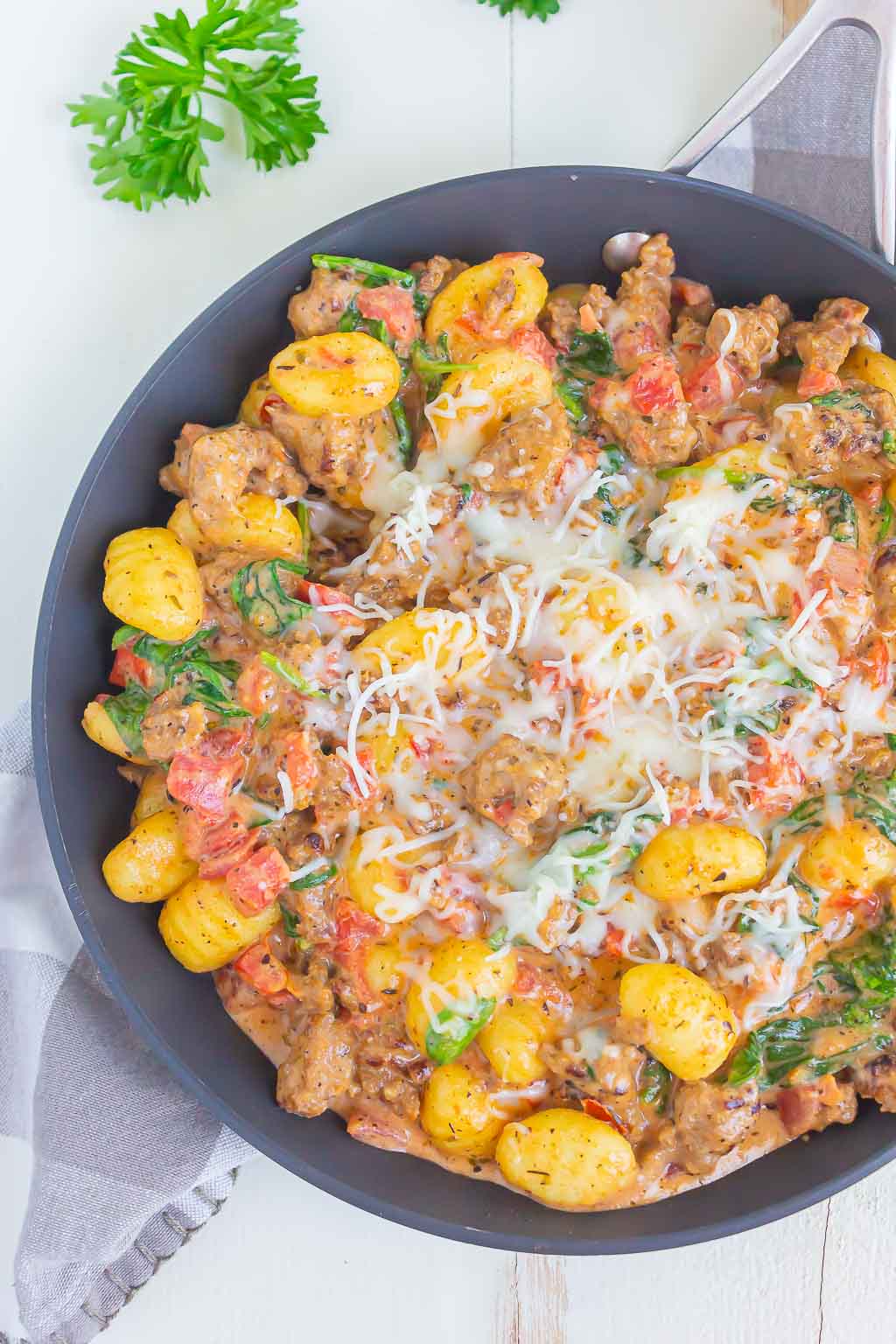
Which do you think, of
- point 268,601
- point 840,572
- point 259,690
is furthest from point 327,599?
point 840,572

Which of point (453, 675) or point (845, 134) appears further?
point (845, 134)

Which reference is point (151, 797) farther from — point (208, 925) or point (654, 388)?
point (654, 388)

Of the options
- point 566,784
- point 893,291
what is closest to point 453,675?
point 566,784

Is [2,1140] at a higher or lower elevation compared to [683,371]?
lower

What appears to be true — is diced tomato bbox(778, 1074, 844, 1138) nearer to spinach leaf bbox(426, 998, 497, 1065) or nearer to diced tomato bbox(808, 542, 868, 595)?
spinach leaf bbox(426, 998, 497, 1065)

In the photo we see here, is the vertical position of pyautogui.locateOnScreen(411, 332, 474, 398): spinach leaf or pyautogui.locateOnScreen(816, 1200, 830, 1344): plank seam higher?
pyautogui.locateOnScreen(411, 332, 474, 398): spinach leaf

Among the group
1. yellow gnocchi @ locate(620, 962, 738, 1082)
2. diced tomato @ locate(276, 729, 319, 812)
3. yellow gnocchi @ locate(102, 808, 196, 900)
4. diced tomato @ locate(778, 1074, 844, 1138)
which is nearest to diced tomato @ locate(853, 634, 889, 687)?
yellow gnocchi @ locate(620, 962, 738, 1082)

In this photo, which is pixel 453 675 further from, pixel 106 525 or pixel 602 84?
pixel 602 84

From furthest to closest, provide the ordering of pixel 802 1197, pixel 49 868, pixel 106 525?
1. pixel 49 868
2. pixel 106 525
3. pixel 802 1197
